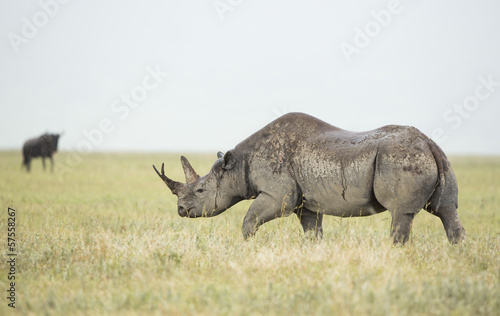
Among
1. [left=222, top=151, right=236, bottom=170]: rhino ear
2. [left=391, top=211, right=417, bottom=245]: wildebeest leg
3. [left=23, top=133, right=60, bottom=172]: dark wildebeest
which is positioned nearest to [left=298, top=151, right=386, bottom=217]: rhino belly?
[left=391, top=211, right=417, bottom=245]: wildebeest leg

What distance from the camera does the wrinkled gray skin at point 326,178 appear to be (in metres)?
7.56

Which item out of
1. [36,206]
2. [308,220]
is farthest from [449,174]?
[36,206]

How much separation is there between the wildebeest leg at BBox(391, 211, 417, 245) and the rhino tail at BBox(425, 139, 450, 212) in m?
0.44

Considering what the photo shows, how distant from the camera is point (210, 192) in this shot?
8.95 meters

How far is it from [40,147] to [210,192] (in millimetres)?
26009

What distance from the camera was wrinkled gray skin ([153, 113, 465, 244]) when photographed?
7.56m

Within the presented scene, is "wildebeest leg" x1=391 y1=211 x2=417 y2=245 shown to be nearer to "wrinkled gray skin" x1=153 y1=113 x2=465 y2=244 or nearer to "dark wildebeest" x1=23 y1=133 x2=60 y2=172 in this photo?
"wrinkled gray skin" x1=153 y1=113 x2=465 y2=244

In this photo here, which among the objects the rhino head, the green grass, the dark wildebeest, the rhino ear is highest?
the dark wildebeest

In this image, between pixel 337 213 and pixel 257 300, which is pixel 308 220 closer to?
pixel 337 213

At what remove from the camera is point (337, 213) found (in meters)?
8.38

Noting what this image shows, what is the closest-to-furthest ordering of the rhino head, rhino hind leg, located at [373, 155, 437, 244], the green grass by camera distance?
the green grass < rhino hind leg, located at [373, 155, 437, 244] < the rhino head

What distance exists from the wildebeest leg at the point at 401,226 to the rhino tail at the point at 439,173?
44cm

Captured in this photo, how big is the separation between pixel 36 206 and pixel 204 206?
7153 mm

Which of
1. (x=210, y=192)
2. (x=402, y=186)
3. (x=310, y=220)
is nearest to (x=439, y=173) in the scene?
(x=402, y=186)
